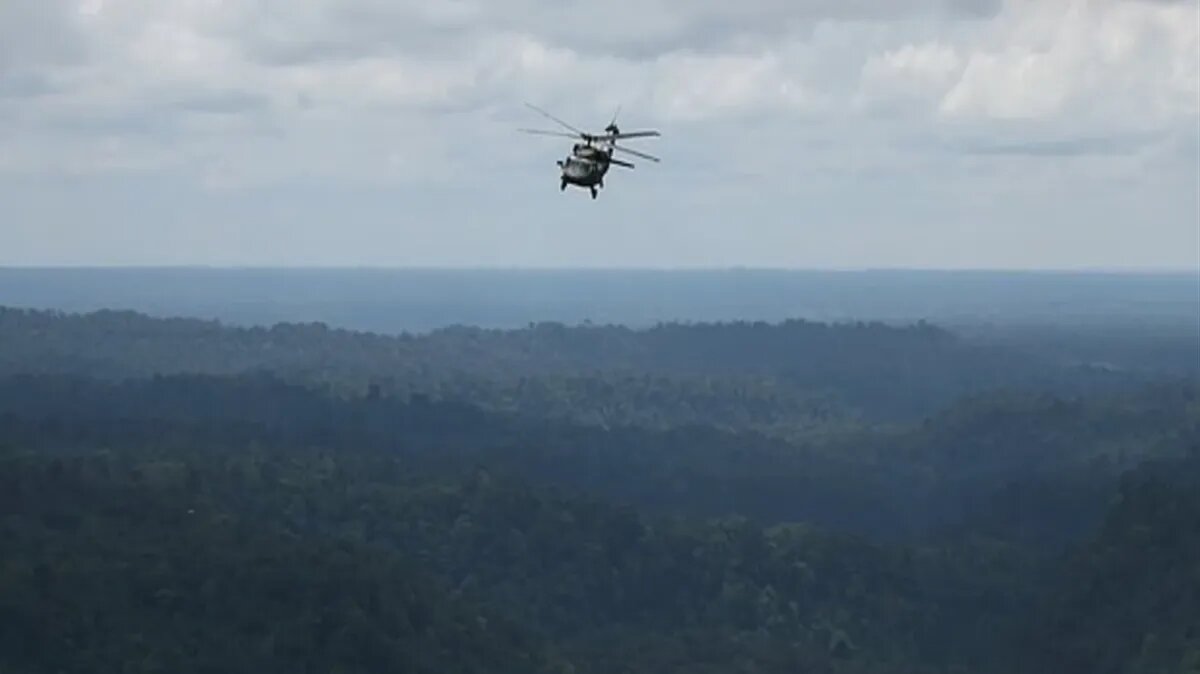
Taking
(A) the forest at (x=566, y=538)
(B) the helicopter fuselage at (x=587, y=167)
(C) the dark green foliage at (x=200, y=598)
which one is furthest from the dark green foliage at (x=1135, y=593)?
(B) the helicopter fuselage at (x=587, y=167)

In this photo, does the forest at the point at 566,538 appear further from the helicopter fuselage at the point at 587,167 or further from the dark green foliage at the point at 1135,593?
the helicopter fuselage at the point at 587,167

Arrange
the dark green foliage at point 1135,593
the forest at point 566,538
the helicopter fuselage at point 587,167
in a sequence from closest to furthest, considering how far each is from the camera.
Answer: the helicopter fuselage at point 587,167, the forest at point 566,538, the dark green foliage at point 1135,593

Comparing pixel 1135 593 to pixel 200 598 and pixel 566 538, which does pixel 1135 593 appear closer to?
pixel 566 538

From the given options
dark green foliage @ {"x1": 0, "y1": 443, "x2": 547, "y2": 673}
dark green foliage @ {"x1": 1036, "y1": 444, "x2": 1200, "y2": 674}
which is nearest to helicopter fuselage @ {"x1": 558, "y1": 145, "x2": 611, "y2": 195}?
dark green foliage @ {"x1": 0, "y1": 443, "x2": 547, "y2": 673}

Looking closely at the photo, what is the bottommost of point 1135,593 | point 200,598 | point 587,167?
point 1135,593

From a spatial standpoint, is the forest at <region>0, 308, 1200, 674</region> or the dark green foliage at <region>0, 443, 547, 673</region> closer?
the dark green foliage at <region>0, 443, 547, 673</region>

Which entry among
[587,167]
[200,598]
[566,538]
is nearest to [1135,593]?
[566,538]

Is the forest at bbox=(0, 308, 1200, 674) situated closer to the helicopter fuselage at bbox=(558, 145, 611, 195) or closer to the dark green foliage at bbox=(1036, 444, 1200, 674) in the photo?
the dark green foliage at bbox=(1036, 444, 1200, 674)

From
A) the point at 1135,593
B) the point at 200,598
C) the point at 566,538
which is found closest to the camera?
the point at 200,598
